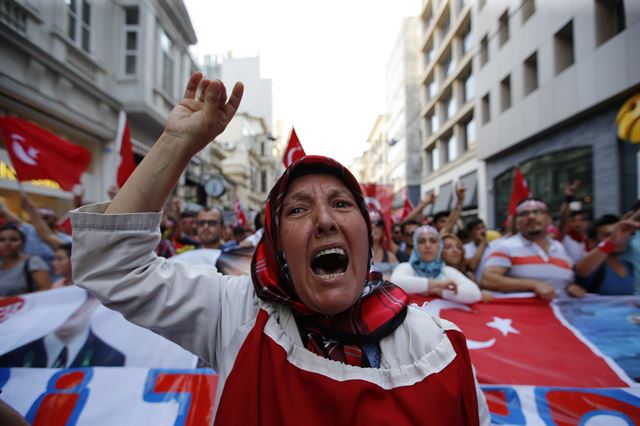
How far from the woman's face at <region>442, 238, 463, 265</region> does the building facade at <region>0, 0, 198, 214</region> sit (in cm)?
866

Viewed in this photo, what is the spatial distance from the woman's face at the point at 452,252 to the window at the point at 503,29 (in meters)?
14.9

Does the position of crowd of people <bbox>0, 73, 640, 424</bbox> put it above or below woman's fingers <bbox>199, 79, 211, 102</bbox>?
below

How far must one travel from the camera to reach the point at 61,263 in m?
3.78

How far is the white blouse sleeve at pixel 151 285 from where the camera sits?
3.66 ft

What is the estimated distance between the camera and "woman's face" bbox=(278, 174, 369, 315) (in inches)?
49.5

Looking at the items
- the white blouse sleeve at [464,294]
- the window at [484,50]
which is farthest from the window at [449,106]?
the white blouse sleeve at [464,294]

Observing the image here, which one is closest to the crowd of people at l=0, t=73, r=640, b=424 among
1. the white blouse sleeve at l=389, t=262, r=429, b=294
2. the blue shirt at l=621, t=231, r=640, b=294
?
the white blouse sleeve at l=389, t=262, r=429, b=294

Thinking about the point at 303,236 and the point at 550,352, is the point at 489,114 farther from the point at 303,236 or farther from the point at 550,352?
the point at 303,236

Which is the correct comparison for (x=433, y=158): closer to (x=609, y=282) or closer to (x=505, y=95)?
(x=505, y=95)

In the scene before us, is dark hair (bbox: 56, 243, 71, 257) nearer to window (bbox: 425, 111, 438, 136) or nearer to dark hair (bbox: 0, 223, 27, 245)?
dark hair (bbox: 0, 223, 27, 245)

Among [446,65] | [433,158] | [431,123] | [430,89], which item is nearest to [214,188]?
[433,158]

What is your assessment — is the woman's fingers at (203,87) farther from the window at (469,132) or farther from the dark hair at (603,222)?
the window at (469,132)

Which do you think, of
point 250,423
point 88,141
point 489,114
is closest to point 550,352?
point 250,423

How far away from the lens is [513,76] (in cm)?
1448
